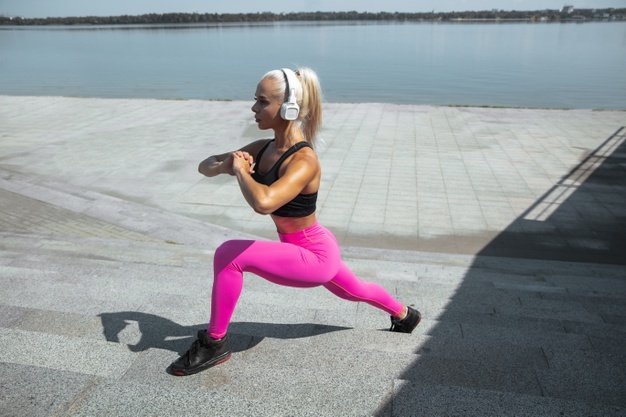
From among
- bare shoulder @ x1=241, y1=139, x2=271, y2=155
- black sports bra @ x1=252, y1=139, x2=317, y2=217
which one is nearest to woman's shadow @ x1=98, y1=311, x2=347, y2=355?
black sports bra @ x1=252, y1=139, x2=317, y2=217

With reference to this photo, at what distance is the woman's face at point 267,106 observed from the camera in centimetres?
270

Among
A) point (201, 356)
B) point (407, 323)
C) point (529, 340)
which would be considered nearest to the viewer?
point (201, 356)

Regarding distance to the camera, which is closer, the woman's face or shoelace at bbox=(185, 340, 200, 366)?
the woman's face

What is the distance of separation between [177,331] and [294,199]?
1.26 meters

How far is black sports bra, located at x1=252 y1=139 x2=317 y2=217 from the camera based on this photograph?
9.16ft

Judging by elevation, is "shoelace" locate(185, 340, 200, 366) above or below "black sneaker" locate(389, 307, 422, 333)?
above

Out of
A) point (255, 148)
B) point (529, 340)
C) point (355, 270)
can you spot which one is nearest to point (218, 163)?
point (255, 148)

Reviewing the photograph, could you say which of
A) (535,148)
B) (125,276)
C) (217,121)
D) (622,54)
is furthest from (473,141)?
(622,54)

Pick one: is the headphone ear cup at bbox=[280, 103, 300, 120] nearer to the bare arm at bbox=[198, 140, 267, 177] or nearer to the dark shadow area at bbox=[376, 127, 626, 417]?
the bare arm at bbox=[198, 140, 267, 177]

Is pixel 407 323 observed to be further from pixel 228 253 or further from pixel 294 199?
pixel 228 253

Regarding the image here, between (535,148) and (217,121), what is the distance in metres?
8.96

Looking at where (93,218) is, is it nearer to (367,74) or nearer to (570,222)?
(570,222)

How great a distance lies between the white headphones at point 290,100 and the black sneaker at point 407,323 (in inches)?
61.9

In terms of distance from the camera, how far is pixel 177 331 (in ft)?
11.1
